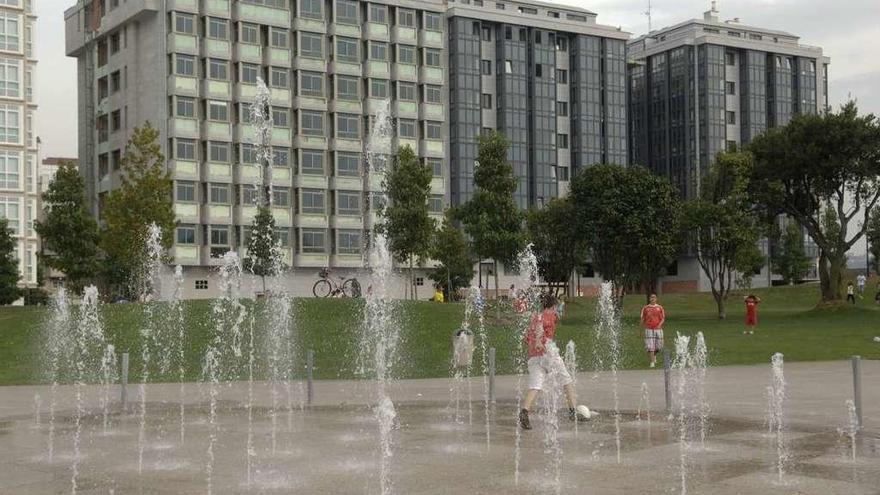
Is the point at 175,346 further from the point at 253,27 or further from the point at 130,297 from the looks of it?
the point at 253,27

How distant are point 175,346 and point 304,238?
4629 centimetres

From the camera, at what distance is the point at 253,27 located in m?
73.8

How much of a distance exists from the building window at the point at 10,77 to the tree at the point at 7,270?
1120 cm

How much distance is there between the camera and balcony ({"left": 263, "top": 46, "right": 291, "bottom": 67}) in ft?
244

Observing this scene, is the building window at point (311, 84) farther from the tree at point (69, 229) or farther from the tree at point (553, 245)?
the tree at point (69, 229)

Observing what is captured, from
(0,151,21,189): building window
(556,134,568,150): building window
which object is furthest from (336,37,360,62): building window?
(556,134,568,150): building window

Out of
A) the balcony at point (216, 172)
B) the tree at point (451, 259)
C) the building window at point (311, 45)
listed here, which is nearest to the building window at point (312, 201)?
the balcony at point (216, 172)

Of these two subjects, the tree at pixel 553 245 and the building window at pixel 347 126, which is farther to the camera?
the building window at pixel 347 126

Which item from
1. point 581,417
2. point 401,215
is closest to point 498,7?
point 401,215

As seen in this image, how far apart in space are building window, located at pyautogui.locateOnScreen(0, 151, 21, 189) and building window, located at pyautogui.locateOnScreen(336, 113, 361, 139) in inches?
881

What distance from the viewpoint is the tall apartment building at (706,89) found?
106m

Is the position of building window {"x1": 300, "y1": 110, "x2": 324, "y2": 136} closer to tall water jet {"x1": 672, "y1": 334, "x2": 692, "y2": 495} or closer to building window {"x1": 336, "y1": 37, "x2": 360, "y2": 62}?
building window {"x1": 336, "y1": 37, "x2": 360, "y2": 62}

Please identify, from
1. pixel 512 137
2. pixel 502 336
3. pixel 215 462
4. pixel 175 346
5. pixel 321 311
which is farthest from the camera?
pixel 512 137

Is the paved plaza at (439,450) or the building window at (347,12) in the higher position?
the building window at (347,12)
